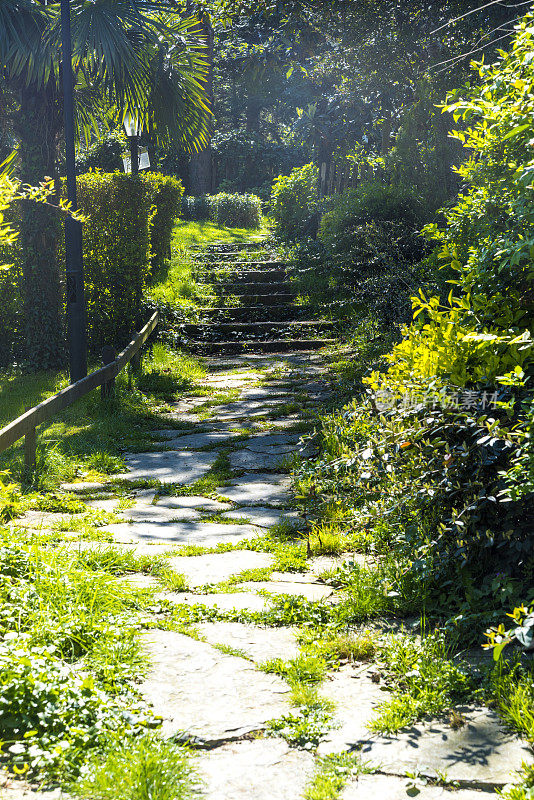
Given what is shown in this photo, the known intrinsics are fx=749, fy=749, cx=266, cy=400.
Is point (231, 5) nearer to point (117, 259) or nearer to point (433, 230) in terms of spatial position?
point (117, 259)

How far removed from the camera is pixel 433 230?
4656 millimetres

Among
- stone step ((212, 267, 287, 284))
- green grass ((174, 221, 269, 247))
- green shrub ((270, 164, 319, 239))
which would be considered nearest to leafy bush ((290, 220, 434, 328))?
stone step ((212, 267, 287, 284))

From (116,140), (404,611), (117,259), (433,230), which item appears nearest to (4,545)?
(404,611)

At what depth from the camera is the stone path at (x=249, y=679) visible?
2215 mm

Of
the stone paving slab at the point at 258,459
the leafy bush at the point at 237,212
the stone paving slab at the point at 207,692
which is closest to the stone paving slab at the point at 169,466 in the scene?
the stone paving slab at the point at 258,459

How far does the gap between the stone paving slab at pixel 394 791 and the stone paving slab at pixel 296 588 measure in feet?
4.40

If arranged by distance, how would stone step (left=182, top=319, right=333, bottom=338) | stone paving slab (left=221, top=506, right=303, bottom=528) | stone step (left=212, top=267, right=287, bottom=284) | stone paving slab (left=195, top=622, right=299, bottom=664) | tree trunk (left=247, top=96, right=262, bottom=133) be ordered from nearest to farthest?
stone paving slab (left=195, top=622, right=299, bottom=664) → stone paving slab (left=221, top=506, right=303, bottom=528) → stone step (left=182, top=319, right=333, bottom=338) → stone step (left=212, top=267, right=287, bottom=284) → tree trunk (left=247, top=96, right=262, bottom=133)

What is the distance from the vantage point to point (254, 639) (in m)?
3.18

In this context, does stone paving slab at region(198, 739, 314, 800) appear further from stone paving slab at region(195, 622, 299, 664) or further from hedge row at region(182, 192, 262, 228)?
hedge row at region(182, 192, 262, 228)

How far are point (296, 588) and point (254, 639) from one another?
565mm

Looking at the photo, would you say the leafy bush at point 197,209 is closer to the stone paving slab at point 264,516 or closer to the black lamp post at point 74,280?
the black lamp post at point 74,280

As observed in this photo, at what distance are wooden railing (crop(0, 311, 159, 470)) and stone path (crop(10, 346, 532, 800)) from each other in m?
0.52

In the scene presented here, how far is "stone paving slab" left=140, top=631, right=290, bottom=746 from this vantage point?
2525mm

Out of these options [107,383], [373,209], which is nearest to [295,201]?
[373,209]
